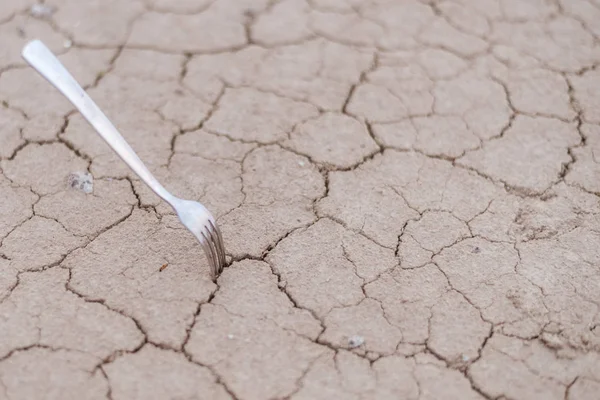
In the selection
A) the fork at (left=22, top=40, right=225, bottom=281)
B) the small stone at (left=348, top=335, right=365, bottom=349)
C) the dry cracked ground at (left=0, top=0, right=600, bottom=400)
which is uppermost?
the fork at (left=22, top=40, right=225, bottom=281)

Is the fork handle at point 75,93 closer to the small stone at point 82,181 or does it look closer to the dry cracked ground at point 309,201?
the dry cracked ground at point 309,201

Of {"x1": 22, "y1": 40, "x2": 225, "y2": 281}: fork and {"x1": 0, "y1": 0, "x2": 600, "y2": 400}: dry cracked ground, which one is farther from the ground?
{"x1": 22, "y1": 40, "x2": 225, "y2": 281}: fork

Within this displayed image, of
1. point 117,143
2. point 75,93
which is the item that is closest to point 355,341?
point 117,143

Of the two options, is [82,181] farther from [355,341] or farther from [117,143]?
[355,341]

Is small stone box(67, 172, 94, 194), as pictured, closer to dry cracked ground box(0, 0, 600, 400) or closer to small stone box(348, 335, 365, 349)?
dry cracked ground box(0, 0, 600, 400)

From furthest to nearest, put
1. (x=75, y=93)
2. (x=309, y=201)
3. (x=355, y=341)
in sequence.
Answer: (x=309, y=201) < (x=355, y=341) < (x=75, y=93)

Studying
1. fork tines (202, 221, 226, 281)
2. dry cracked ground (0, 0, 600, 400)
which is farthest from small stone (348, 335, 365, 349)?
fork tines (202, 221, 226, 281)

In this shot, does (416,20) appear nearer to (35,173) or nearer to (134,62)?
(134,62)
